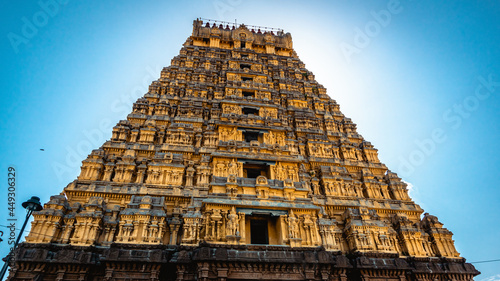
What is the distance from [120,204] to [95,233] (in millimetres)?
2316

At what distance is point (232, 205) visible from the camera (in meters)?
14.3

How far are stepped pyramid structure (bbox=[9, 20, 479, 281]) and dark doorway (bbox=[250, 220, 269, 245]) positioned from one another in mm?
60

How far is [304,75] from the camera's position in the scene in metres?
29.6

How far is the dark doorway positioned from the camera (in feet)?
50.8

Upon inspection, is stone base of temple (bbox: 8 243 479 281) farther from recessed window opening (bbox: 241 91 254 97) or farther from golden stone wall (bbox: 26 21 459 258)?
recessed window opening (bbox: 241 91 254 97)

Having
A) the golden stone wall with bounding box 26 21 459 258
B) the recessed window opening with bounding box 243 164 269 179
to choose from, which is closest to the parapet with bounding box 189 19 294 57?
the golden stone wall with bounding box 26 21 459 258

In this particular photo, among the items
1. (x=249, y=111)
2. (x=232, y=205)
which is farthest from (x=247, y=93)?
(x=232, y=205)

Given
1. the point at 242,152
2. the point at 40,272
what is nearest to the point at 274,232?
the point at 242,152

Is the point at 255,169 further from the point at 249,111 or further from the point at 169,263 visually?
the point at 169,263

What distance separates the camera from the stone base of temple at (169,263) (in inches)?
467

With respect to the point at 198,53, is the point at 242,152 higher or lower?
lower

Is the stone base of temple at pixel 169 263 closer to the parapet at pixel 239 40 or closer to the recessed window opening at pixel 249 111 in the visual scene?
the recessed window opening at pixel 249 111

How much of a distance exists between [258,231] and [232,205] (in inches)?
113

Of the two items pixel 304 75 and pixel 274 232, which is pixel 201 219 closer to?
pixel 274 232
